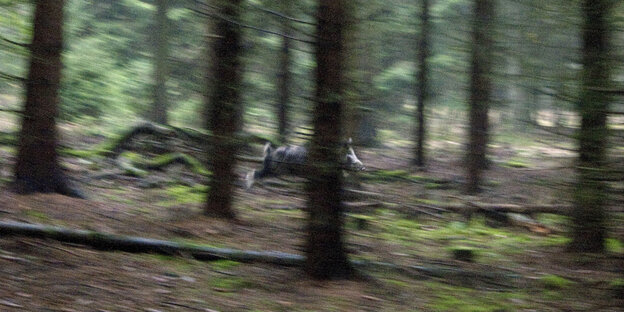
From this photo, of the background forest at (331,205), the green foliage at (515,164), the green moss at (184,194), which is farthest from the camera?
the green foliage at (515,164)

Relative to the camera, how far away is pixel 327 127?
7.11 meters

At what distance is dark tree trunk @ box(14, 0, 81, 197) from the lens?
10258 millimetres

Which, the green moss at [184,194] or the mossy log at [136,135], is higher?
the mossy log at [136,135]

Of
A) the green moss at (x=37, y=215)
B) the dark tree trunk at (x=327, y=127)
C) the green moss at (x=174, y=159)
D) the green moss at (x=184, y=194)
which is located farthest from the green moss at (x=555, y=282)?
the green moss at (x=174, y=159)

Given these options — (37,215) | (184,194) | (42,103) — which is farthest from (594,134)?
(184,194)

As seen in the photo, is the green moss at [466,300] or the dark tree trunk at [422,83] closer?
the green moss at [466,300]

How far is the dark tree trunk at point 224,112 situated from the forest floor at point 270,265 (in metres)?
0.43

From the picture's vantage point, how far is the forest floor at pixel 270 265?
22.6 ft

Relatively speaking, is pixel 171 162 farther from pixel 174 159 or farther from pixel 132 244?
pixel 132 244

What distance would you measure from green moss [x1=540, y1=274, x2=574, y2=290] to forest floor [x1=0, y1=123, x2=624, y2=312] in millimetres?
24

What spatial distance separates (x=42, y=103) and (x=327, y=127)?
569cm

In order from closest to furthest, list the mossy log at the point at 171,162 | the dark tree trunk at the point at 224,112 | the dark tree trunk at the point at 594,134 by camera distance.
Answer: the dark tree trunk at the point at 594,134 → the dark tree trunk at the point at 224,112 → the mossy log at the point at 171,162

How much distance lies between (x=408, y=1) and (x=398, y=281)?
42.2ft

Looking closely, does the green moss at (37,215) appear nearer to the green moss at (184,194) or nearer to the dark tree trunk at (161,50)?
the green moss at (184,194)
